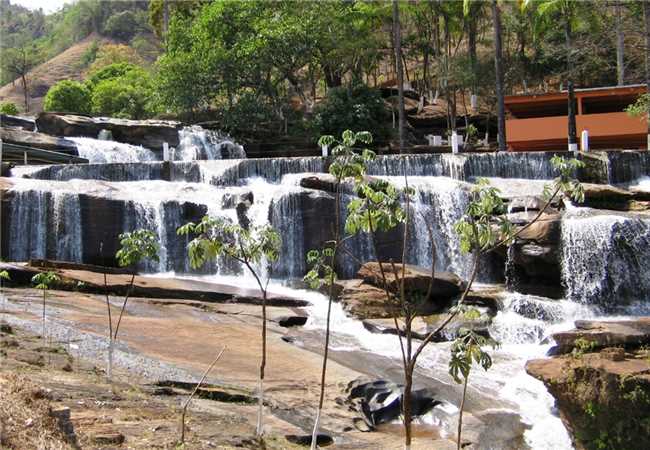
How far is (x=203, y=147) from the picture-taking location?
119 feet

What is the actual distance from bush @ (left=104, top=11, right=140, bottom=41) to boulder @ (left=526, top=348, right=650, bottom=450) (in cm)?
8074

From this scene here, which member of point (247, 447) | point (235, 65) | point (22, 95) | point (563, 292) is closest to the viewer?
point (247, 447)

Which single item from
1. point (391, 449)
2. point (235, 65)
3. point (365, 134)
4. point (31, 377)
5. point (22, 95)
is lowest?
point (391, 449)

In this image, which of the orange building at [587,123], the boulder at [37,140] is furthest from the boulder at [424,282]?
the boulder at [37,140]

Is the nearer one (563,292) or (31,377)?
(31,377)

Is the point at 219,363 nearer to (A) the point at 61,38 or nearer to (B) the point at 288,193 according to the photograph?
(B) the point at 288,193

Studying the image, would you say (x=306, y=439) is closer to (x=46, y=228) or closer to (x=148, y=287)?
(x=148, y=287)

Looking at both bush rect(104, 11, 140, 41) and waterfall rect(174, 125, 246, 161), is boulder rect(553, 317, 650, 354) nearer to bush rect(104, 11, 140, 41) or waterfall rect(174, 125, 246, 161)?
waterfall rect(174, 125, 246, 161)

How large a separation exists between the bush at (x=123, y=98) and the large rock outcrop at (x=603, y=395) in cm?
3769

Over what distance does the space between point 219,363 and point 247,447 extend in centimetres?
406

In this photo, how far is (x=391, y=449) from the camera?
31.8 feet

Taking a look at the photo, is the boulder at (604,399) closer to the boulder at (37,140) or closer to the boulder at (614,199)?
the boulder at (614,199)

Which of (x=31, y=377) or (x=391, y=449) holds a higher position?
(x=31, y=377)

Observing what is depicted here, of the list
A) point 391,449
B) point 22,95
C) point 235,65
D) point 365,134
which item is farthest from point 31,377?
point 22,95
